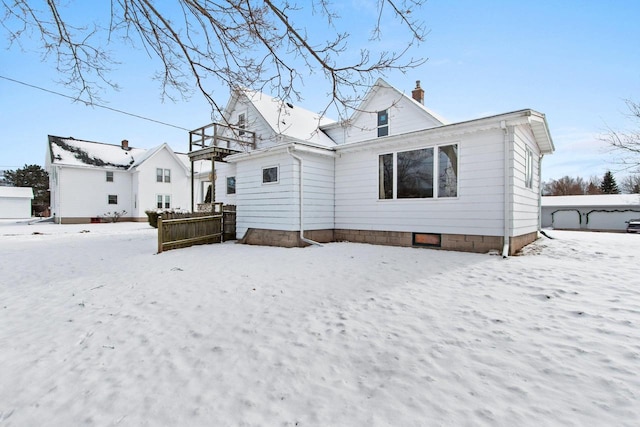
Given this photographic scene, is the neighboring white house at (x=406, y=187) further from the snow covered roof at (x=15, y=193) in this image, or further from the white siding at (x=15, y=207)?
the white siding at (x=15, y=207)

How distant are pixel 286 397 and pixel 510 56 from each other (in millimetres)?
8581

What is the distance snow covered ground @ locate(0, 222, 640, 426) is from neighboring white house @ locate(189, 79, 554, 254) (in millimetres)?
2397

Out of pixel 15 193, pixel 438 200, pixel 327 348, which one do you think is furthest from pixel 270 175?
pixel 15 193

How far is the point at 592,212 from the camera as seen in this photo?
84.1 ft

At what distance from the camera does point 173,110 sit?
5.26m

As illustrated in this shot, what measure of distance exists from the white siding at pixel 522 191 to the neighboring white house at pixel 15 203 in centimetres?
5006

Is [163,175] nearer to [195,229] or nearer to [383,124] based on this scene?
[195,229]

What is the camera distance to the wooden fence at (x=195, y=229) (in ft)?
28.9

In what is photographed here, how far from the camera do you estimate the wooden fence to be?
28.9 feet

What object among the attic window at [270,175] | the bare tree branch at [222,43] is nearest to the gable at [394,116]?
the attic window at [270,175]

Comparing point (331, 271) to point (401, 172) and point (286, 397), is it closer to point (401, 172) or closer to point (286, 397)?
point (286, 397)

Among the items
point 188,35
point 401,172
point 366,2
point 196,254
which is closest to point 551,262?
point 401,172

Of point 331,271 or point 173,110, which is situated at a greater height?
point 173,110

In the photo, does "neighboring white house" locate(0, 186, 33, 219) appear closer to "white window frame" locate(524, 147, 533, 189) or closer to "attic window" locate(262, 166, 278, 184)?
"attic window" locate(262, 166, 278, 184)
